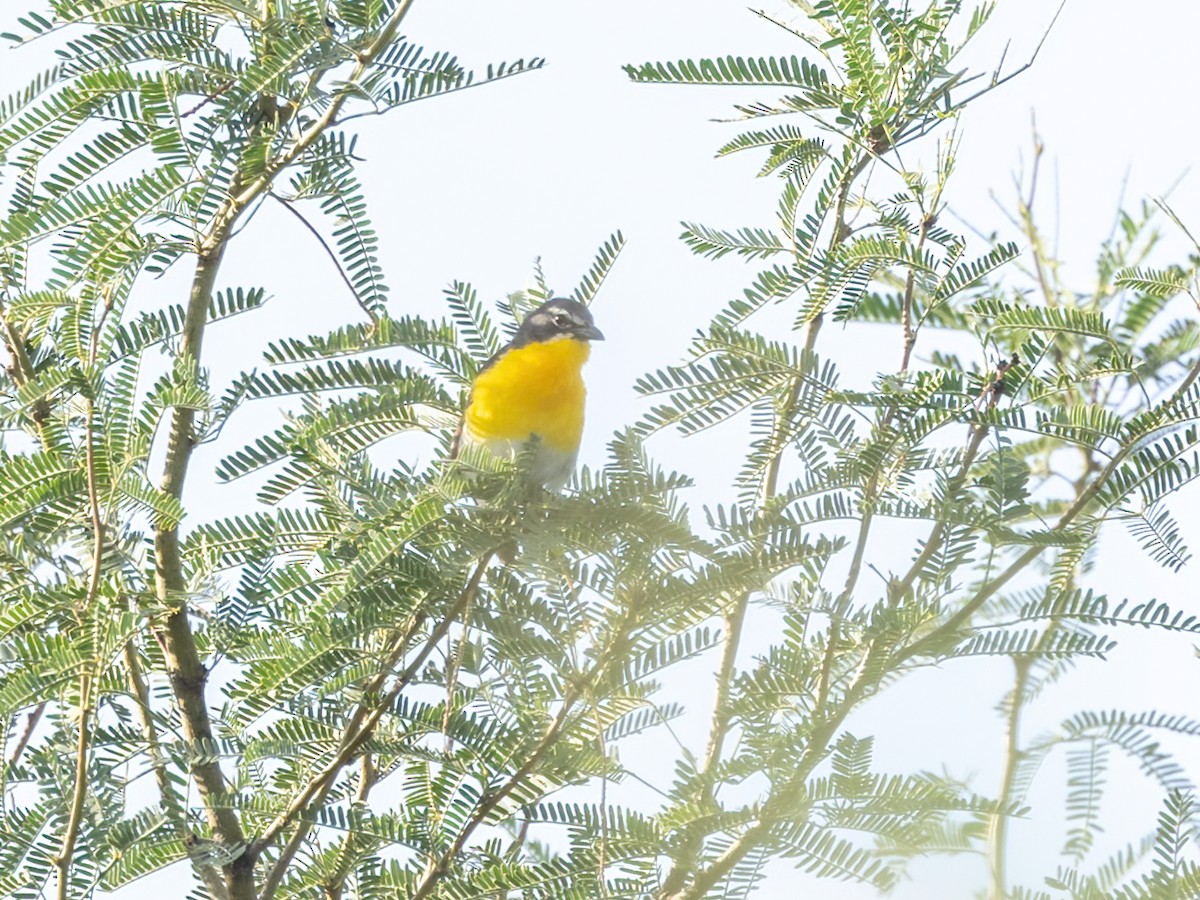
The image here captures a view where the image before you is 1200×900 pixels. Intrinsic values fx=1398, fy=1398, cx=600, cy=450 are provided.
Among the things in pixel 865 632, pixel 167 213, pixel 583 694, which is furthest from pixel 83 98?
pixel 865 632

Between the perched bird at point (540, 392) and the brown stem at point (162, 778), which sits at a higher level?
the perched bird at point (540, 392)

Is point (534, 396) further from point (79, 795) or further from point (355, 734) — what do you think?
point (79, 795)

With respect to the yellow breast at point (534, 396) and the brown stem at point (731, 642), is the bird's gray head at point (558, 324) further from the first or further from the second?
the brown stem at point (731, 642)

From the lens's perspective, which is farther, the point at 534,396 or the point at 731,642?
the point at 534,396

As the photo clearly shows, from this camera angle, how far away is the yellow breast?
4.59 m

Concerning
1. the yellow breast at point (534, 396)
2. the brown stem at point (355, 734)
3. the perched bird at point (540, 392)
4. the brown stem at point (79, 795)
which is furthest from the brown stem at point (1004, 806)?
the yellow breast at point (534, 396)

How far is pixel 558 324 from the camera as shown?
5441 millimetres

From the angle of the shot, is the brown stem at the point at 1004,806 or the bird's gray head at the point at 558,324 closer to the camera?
the brown stem at the point at 1004,806

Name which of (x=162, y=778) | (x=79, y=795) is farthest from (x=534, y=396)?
(x=79, y=795)

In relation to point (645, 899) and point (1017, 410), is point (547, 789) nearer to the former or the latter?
point (645, 899)

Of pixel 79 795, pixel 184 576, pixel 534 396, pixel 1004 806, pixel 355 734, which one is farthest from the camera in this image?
pixel 534 396

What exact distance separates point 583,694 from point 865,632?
24.2 inches

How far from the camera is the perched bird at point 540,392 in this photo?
4461mm

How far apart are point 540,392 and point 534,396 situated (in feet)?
0.20
